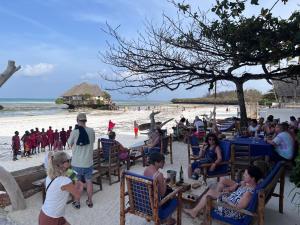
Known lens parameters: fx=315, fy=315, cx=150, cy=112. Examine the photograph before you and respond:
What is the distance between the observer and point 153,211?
382 centimetres

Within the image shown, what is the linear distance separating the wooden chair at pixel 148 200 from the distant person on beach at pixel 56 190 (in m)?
0.91

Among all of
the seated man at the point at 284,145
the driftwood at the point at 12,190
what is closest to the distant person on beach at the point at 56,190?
the driftwood at the point at 12,190

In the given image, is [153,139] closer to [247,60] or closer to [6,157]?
[247,60]

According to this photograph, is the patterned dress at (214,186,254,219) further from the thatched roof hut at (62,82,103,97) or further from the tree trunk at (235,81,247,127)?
the thatched roof hut at (62,82,103,97)

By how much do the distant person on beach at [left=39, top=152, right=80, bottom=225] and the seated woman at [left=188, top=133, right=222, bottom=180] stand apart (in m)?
3.49

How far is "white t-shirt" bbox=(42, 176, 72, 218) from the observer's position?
3.11 metres

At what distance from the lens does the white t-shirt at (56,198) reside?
3.11 meters

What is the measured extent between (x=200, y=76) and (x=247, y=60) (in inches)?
71.1

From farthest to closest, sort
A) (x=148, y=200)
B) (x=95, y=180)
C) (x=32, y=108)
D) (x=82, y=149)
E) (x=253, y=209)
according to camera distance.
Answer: (x=32, y=108), (x=95, y=180), (x=82, y=149), (x=148, y=200), (x=253, y=209)

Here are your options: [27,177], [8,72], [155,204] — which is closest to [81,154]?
[27,177]

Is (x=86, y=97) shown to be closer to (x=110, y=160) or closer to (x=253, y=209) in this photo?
(x=110, y=160)

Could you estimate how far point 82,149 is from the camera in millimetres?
5223

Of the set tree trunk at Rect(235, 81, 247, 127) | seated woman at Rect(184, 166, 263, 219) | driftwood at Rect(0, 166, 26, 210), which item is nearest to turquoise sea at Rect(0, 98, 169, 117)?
tree trunk at Rect(235, 81, 247, 127)

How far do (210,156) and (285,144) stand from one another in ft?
5.28
